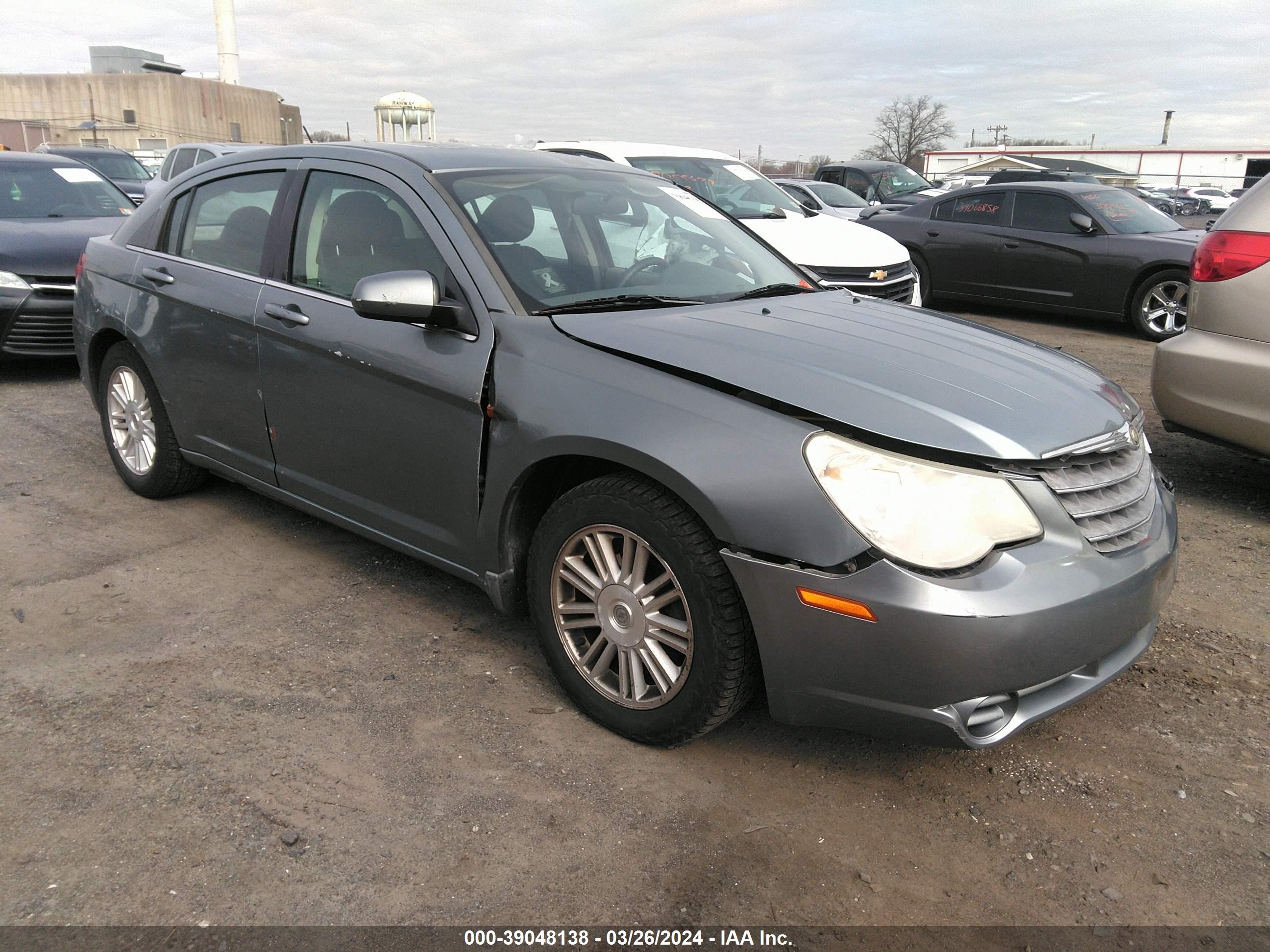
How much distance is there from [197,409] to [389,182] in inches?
56.9

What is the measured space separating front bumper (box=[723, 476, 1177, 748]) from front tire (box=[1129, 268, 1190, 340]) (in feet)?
27.7

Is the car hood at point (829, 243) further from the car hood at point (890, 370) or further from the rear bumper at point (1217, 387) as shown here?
the car hood at point (890, 370)

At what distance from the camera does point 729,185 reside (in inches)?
363

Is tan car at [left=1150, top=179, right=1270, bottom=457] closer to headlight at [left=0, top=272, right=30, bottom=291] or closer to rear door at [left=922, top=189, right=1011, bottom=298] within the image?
rear door at [left=922, top=189, right=1011, bottom=298]

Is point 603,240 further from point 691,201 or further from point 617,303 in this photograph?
point 691,201

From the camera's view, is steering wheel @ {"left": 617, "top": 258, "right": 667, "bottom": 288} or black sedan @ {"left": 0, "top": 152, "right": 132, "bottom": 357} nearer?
steering wheel @ {"left": 617, "top": 258, "right": 667, "bottom": 288}

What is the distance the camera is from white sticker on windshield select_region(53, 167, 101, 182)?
29.1 feet

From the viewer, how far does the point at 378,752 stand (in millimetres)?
2822

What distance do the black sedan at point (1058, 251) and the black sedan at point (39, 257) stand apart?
850 cm

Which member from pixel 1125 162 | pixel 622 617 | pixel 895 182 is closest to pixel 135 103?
pixel 1125 162

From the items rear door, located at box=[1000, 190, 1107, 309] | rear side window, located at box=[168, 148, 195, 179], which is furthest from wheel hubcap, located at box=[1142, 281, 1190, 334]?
rear side window, located at box=[168, 148, 195, 179]

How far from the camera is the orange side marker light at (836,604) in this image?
2311mm

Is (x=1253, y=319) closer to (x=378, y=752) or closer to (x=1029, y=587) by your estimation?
(x=1029, y=587)

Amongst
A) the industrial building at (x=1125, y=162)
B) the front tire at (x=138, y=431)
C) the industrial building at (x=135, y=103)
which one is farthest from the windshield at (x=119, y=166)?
the industrial building at (x=135, y=103)
